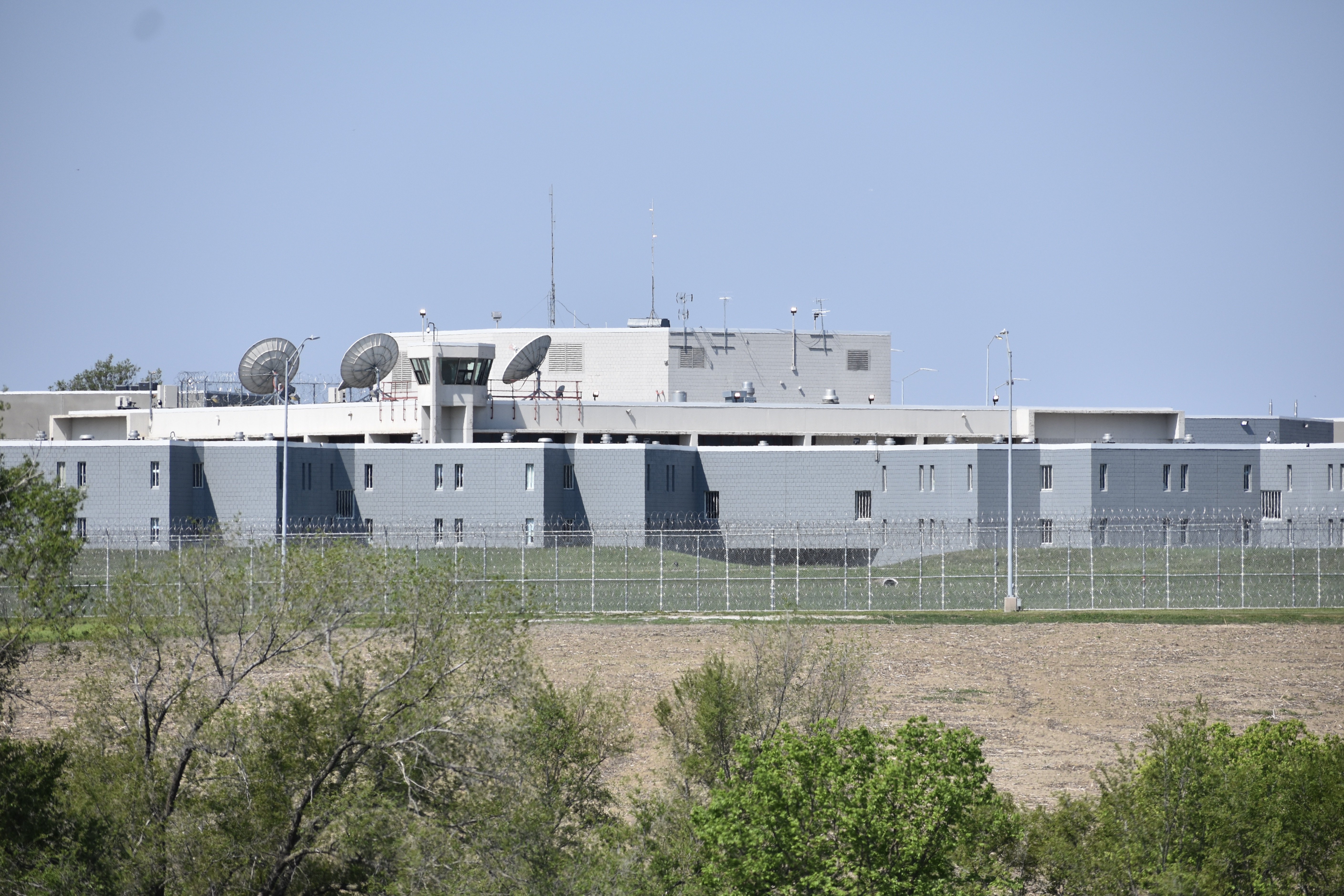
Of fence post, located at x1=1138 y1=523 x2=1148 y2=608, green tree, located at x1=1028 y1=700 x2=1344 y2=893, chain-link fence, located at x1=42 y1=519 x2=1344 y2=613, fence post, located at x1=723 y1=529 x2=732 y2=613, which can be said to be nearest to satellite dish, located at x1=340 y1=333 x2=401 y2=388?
chain-link fence, located at x1=42 y1=519 x2=1344 y2=613

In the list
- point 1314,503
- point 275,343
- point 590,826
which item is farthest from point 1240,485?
point 590,826

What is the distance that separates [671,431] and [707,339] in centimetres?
1210

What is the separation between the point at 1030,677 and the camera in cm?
3372

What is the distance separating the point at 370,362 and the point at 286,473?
1965 centimetres

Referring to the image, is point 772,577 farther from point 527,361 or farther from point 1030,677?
point 527,361

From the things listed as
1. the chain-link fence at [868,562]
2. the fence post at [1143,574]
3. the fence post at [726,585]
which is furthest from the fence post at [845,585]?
the fence post at [1143,574]

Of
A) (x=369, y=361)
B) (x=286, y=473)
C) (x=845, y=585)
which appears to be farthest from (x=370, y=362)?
(x=845, y=585)

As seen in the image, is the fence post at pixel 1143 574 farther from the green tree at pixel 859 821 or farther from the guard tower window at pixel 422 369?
the guard tower window at pixel 422 369

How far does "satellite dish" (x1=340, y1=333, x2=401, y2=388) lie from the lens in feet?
218

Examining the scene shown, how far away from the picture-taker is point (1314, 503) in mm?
61031

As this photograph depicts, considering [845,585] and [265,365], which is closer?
[845,585]

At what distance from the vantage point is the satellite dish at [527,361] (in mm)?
66125

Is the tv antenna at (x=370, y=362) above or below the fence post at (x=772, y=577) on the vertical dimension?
above

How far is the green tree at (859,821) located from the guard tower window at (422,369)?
160 ft
